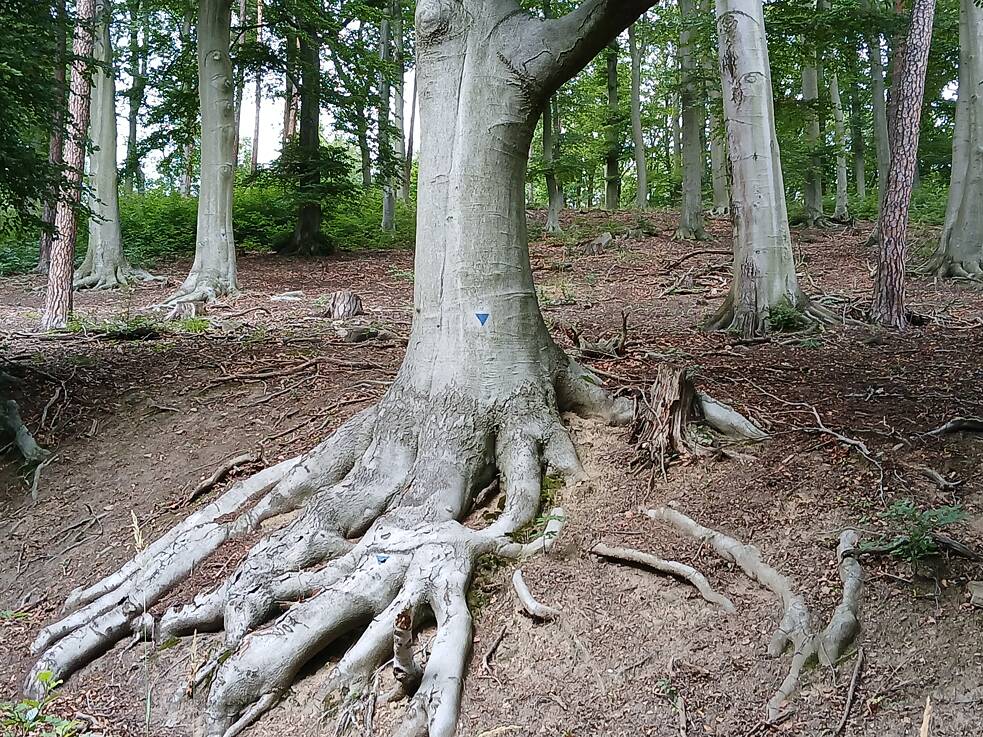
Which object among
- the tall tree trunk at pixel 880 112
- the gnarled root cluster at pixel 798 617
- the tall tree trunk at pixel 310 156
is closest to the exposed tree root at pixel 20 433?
the gnarled root cluster at pixel 798 617

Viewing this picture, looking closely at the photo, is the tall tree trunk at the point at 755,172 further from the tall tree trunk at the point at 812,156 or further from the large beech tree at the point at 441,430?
the tall tree trunk at the point at 812,156

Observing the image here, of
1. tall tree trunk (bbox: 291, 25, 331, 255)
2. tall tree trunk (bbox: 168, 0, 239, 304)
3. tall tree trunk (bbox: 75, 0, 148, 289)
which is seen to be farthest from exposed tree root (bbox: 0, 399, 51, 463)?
tall tree trunk (bbox: 291, 25, 331, 255)

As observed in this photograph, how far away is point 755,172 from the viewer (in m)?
8.20

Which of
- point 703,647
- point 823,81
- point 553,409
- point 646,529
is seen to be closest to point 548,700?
point 703,647

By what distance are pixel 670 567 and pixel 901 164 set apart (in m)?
6.90

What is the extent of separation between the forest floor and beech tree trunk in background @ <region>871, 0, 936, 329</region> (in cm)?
49

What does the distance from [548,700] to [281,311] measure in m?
9.26

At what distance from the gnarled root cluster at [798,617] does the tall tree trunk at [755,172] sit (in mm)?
5027

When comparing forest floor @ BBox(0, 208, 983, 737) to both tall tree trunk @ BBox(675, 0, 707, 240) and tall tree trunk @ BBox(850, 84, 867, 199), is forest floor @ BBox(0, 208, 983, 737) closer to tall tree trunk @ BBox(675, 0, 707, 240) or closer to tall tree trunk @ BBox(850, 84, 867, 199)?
tall tree trunk @ BBox(675, 0, 707, 240)

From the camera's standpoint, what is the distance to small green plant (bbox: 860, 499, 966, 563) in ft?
10.6

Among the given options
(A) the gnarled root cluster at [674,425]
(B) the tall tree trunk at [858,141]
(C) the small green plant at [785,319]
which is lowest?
(A) the gnarled root cluster at [674,425]

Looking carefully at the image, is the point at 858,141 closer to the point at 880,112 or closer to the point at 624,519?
the point at 880,112

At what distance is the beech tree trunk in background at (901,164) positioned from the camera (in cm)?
812

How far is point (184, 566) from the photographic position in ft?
13.3
